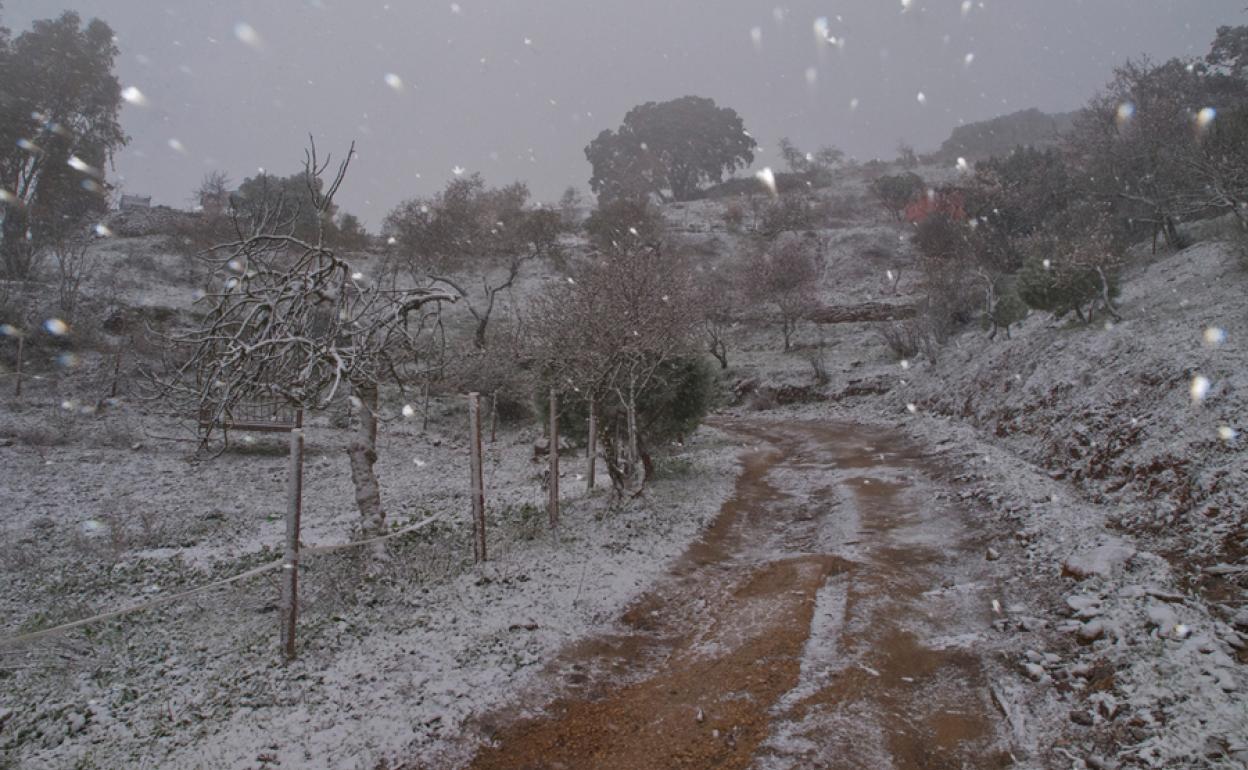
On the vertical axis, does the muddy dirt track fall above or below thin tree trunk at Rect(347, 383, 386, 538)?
below

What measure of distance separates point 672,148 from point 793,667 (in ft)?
278

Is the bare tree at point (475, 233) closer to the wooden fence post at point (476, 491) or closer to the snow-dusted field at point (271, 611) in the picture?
the snow-dusted field at point (271, 611)

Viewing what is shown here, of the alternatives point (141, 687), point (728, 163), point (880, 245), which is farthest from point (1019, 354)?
point (728, 163)

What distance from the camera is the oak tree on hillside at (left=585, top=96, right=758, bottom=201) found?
3231 inches

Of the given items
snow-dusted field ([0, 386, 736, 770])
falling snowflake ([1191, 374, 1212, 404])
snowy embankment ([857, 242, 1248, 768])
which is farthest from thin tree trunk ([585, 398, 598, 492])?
falling snowflake ([1191, 374, 1212, 404])

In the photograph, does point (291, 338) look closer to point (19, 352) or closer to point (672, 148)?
point (19, 352)

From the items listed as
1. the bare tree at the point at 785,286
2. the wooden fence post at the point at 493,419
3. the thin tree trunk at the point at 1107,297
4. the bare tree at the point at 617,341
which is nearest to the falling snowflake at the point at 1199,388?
the thin tree trunk at the point at 1107,297

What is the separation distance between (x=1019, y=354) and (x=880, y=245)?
37.7 meters

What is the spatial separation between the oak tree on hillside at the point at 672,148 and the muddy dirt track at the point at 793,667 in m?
76.9

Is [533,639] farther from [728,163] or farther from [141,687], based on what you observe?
[728,163]

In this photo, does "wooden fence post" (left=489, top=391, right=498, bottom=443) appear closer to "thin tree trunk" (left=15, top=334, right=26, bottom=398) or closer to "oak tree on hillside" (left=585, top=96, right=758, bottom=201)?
"thin tree trunk" (left=15, top=334, right=26, bottom=398)

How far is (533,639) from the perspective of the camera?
6.93 meters

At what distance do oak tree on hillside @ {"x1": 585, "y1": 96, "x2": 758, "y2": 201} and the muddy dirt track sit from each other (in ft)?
252

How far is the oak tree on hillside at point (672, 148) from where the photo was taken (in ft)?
269
